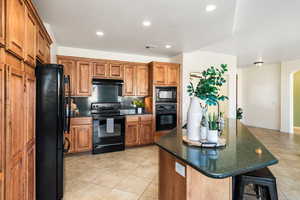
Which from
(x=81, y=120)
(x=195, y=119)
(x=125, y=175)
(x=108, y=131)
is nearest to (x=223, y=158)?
(x=195, y=119)

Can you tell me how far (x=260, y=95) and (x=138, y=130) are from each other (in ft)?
19.2

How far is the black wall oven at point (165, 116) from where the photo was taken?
181 inches

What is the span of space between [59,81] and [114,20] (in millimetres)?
1512

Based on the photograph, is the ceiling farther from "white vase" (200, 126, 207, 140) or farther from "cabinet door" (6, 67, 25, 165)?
"white vase" (200, 126, 207, 140)

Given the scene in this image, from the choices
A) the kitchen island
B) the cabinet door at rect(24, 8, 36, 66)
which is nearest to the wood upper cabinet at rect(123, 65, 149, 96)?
the cabinet door at rect(24, 8, 36, 66)

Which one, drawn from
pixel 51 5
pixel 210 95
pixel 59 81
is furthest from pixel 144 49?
pixel 210 95

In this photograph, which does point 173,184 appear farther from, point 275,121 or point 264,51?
point 275,121

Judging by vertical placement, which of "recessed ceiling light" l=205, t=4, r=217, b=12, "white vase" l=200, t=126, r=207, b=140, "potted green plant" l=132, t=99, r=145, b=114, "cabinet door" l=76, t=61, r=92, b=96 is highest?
"recessed ceiling light" l=205, t=4, r=217, b=12

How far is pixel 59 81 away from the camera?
1.95m

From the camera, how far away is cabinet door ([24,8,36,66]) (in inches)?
62.2

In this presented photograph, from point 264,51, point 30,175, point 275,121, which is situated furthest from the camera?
point 275,121

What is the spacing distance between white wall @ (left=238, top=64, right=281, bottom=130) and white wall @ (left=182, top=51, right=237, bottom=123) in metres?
2.45

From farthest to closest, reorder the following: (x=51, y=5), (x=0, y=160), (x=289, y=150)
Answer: (x=289, y=150) < (x=51, y=5) < (x=0, y=160)

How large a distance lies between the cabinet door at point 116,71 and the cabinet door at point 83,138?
1456 mm
